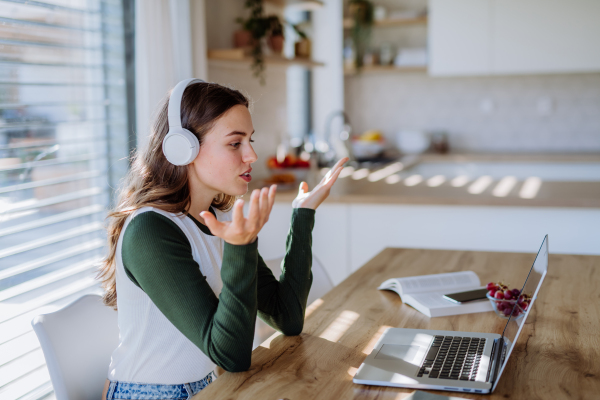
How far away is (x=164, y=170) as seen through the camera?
1.33 metres

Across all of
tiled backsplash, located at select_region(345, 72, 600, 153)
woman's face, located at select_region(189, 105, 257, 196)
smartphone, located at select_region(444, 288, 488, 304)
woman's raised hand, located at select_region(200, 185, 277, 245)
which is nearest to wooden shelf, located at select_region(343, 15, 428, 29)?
tiled backsplash, located at select_region(345, 72, 600, 153)

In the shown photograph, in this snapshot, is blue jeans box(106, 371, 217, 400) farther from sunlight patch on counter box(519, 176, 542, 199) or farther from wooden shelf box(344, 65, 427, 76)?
wooden shelf box(344, 65, 427, 76)

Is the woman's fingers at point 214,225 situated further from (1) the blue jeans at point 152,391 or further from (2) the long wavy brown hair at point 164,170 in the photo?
(1) the blue jeans at point 152,391

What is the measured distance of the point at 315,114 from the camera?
Result: 5.35m

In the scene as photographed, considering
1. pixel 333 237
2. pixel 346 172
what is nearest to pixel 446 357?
pixel 333 237

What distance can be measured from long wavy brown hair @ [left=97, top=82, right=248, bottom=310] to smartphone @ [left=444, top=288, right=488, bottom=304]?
28.8 inches

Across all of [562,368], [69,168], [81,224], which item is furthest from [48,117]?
[562,368]

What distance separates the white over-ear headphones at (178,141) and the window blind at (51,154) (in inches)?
22.4

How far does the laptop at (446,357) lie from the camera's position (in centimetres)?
106

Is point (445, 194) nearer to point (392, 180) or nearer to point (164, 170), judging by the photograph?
point (392, 180)

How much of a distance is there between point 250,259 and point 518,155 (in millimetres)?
4088

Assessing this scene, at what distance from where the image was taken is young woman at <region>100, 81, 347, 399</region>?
1092 millimetres

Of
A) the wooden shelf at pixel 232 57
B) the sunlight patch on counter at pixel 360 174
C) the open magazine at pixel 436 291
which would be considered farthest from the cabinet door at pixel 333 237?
the open magazine at pixel 436 291

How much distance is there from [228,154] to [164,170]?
0.16 metres
